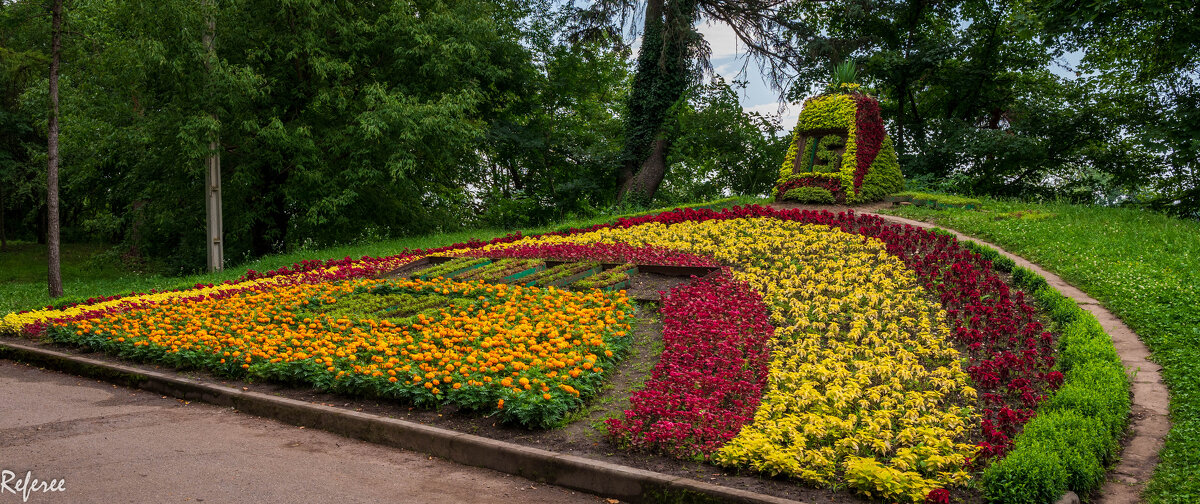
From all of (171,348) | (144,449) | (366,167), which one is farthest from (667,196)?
(144,449)

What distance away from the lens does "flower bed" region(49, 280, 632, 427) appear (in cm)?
548

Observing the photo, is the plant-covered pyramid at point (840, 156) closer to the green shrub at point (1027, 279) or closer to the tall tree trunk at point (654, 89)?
the tall tree trunk at point (654, 89)

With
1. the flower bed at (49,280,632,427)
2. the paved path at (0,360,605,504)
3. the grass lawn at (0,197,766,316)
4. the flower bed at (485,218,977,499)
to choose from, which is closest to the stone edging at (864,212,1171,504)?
the flower bed at (485,218,977,499)

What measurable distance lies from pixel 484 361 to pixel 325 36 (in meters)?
14.9

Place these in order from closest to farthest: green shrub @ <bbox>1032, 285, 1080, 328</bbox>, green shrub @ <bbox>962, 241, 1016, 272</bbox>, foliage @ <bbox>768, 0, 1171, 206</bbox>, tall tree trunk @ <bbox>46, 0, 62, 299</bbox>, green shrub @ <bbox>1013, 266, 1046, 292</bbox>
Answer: green shrub @ <bbox>1032, 285, 1080, 328</bbox> < green shrub @ <bbox>1013, 266, 1046, 292</bbox> < green shrub @ <bbox>962, 241, 1016, 272</bbox> < tall tree trunk @ <bbox>46, 0, 62, 299</bbox> < foliage @ <bbox>768, 0, 1171, 206</bbox>

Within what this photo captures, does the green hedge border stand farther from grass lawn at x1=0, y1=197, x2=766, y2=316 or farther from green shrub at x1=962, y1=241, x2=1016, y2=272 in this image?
grass lawn at x1=0, y1=197, x2=766, y2=316

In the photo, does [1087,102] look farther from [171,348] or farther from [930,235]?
[171,348]

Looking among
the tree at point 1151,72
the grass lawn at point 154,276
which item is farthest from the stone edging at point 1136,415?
the grass lawn at point 154,276

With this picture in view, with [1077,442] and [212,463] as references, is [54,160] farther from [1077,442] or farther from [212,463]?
[1077,442]

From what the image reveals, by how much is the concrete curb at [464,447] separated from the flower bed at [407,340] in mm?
316

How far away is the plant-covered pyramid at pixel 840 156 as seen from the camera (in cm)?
1570

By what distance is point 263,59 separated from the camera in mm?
17547

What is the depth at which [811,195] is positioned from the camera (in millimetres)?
15930

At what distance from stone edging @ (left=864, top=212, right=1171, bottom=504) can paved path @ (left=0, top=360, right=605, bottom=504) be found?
301cm
